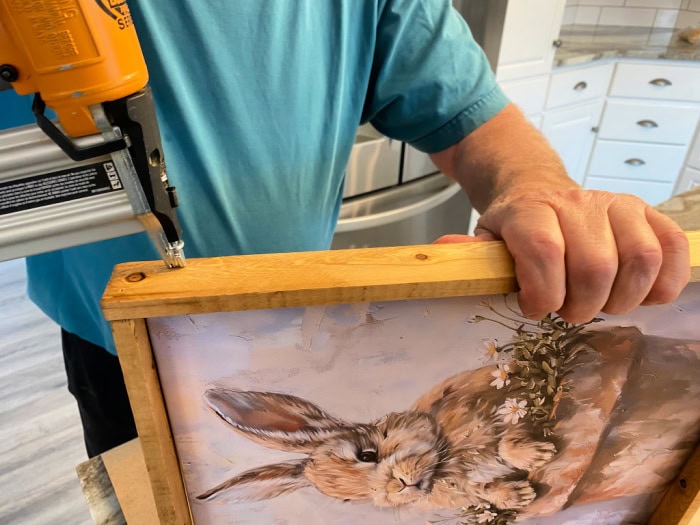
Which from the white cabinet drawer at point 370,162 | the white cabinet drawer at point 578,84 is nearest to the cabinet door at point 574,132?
the white cabinet drawer at point 578,84

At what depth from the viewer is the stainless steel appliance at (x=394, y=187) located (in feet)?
4.59

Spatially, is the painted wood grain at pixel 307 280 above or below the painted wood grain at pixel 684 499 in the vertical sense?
above

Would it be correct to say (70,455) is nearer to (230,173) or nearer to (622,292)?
(230,173)

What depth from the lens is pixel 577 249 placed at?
1.14 feet

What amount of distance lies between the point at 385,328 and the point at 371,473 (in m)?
0.15

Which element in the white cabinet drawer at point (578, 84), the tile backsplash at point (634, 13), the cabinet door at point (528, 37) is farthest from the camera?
the tile backsplash at point (634, 13)

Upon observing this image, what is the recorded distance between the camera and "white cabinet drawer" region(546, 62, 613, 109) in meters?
2.04

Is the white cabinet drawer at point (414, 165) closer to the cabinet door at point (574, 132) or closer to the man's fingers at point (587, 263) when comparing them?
the cabinet door at point (574, 132)

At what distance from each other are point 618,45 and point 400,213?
162 centimetres

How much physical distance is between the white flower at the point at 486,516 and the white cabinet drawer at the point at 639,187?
92.9 inches

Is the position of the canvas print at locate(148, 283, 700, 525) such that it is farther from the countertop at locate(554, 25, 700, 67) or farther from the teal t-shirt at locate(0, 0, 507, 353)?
the countertop at locate(554, 25, 700, 67)

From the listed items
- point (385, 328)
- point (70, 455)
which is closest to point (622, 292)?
point (385, 328)

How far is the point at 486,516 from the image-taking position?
487mm

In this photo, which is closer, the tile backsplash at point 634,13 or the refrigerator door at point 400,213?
the refrigerator door at point 400,213
